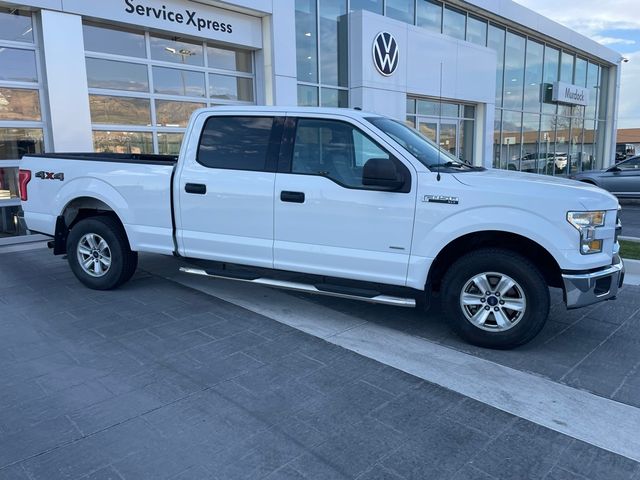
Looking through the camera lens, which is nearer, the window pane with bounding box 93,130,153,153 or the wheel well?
the wheel well

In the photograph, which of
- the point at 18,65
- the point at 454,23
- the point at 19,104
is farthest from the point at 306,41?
the point at 454,23

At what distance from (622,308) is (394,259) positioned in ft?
9.52

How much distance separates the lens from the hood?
3.95 meters

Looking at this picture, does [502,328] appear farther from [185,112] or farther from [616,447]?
[185,112]

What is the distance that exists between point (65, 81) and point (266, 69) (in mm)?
4561

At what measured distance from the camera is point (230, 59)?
38.4 ft

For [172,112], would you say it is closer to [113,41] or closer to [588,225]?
[113,41]

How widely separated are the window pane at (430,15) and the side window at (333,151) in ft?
44.4

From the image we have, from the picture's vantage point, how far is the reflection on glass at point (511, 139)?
20.4 meters

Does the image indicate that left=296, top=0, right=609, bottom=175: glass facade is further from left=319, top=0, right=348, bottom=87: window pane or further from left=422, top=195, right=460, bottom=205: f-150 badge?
left=422, top=195, right=460, bottom=205: f-150 badge

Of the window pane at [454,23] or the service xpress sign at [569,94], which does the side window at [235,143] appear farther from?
the service xpress sign at [569,94]

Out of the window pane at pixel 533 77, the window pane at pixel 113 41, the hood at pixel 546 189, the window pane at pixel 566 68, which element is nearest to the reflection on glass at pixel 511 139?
the window pane at pixel 533 77

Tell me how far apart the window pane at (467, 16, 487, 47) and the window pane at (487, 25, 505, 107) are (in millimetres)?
529

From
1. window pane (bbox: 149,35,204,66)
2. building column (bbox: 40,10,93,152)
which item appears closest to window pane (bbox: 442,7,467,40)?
window pane (bbox: 149,35,204,66)
